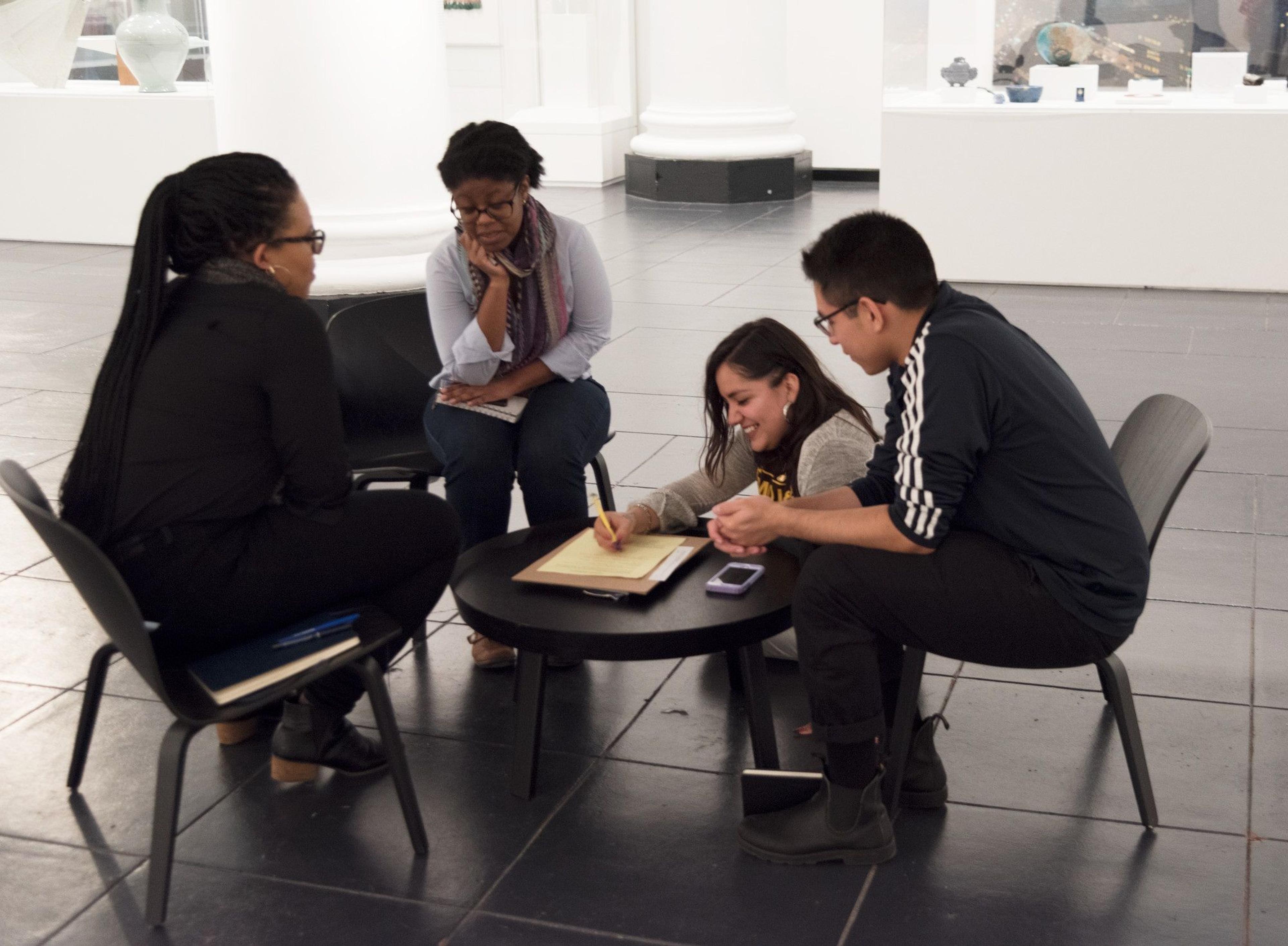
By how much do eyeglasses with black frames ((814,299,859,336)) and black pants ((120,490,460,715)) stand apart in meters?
0.76

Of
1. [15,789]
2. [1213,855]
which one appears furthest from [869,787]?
[15,789]

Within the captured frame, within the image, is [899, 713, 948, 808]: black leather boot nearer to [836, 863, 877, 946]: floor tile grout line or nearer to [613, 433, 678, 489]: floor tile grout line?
[836, 863, 877, 946]: floor tile grout line

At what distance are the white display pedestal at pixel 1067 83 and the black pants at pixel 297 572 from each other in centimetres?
579

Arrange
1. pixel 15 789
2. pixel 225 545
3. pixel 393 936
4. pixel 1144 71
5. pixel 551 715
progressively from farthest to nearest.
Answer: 1. pixel 1144 71
2. pixel 551 715
3. pixel 15 789
4. pixel 225 545
5. pixel 393 936

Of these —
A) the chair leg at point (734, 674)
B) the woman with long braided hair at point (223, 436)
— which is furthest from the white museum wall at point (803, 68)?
the woman with long braided hair at point (223, 436)

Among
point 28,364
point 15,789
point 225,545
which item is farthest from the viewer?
point 28,364

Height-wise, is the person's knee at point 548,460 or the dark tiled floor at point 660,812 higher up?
the person's knee at point 548,460

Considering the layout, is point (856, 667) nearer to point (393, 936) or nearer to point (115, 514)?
point (393, 936)

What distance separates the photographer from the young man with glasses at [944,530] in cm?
217

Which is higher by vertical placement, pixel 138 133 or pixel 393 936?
pixel 138 133

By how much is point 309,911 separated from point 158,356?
0.92m

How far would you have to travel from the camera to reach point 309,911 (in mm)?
2252

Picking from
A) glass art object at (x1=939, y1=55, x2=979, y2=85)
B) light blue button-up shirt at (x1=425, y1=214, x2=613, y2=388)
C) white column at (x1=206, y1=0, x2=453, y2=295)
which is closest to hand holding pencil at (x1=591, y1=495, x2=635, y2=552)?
light blue button-up shirt at (x1=425, y1=214, x2=613, y2=388)

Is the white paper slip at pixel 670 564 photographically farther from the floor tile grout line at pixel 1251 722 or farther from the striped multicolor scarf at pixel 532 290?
the floor tile grout line at pixel 1251 722
